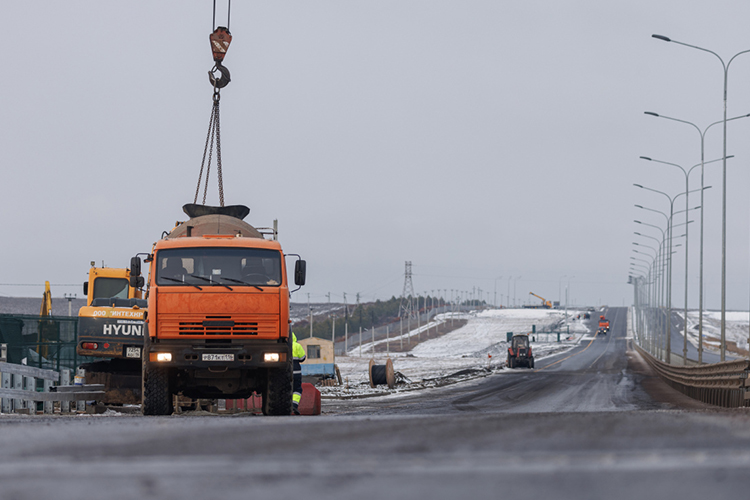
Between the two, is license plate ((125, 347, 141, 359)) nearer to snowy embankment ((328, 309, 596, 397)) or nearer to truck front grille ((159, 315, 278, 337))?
truck front grille ((159, 315, 278, 337))

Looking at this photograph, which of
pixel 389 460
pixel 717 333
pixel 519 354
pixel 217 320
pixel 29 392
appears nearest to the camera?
pixel 389 460

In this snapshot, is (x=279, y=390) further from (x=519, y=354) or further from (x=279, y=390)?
(x=519, y=354)

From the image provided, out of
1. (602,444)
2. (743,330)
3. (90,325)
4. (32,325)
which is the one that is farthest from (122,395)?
(743,330)

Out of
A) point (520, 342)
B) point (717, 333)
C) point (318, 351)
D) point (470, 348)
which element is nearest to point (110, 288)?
point (318, 351)

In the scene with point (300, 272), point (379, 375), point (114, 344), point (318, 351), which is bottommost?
point (318, 351)

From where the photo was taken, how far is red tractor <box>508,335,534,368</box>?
6378cm

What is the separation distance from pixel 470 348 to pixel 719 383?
305ft

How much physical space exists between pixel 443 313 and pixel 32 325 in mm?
160353

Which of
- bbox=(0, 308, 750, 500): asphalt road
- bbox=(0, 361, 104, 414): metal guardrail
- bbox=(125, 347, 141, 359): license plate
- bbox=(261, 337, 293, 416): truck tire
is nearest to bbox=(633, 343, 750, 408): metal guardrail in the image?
bbox=(261, 337, 293, 416): truck tire

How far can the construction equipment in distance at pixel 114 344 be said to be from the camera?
61.8 feet

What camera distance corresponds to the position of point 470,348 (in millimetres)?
115375

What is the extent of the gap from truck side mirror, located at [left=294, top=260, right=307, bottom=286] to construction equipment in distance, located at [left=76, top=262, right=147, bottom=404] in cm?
508

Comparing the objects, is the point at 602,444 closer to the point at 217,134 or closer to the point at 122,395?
the point at 122,395

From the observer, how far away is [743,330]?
161 metres
